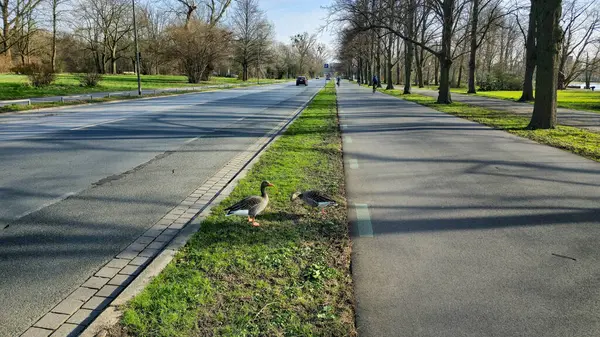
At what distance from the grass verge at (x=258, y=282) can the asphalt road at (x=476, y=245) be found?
10.3 inches

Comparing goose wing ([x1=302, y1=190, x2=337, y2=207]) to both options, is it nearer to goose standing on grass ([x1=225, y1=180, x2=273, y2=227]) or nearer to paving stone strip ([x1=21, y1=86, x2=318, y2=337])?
goose standing on grass ([x1=225, y1=180, x2=273, y2=227])

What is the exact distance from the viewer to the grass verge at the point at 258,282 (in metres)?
2.89

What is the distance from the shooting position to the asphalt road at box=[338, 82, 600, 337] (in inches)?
119

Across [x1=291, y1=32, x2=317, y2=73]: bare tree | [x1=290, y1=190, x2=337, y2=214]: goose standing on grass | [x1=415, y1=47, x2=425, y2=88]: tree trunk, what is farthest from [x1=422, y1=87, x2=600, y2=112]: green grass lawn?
[x1=291, y1=32, x2=317, y2=73]: bare tree

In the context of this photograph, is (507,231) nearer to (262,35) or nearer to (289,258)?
(289,258)

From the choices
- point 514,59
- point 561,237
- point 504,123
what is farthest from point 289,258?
point 514,59

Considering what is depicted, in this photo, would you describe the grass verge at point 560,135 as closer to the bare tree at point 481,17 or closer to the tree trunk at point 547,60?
the tree trunk at point 547,60

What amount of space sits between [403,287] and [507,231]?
77.4 inches

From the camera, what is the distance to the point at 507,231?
4742 millimetres

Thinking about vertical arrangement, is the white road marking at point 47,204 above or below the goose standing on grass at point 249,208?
below

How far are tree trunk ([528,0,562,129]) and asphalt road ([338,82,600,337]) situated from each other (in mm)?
5371

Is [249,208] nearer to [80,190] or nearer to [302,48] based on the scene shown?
[80,190]

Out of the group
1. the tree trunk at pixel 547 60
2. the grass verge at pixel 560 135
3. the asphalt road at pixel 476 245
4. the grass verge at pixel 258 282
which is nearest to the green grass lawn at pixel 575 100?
the grass verge at pixel 560 135

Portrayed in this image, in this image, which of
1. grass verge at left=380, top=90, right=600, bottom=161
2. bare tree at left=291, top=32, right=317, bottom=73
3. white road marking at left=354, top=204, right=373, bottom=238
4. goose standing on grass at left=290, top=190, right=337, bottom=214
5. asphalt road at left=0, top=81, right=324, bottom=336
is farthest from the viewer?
bare tree at left=291, top=32, right=317, bottom=73
